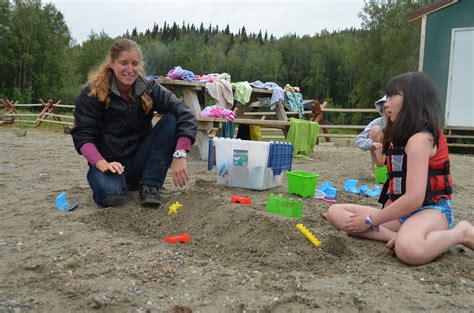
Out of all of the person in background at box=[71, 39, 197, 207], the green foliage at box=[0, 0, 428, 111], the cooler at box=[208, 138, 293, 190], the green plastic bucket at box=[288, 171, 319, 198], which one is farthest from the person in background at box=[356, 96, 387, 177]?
the green foliage at box=[0, 0, 428, 111]

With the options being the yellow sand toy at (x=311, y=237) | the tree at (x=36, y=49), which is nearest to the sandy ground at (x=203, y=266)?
the yellow sand toy at (x=311, y=237)

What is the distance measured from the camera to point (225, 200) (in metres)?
3.19

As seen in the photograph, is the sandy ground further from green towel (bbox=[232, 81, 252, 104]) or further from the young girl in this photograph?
green towel (bbox=[232, 81, 252, 104])

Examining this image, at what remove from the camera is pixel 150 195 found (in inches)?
128

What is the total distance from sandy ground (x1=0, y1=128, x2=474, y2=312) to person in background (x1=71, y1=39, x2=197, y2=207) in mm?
206

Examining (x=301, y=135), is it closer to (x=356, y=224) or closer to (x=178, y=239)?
(x=356, y=224)

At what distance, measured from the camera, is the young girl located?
7.41 feet

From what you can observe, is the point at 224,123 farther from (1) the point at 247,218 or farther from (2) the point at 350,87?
(2) the point at 350,87

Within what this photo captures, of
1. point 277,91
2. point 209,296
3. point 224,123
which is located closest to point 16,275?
point 209,296

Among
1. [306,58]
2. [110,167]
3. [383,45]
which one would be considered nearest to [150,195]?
[110,167]

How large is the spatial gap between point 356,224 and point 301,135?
5.00 meters

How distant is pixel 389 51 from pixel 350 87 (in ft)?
64.5

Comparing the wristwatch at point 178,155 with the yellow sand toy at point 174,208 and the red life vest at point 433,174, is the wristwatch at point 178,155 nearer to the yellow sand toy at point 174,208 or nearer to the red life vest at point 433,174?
the yellow sand toy at point 174,208

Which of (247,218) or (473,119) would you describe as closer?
(247,218)
